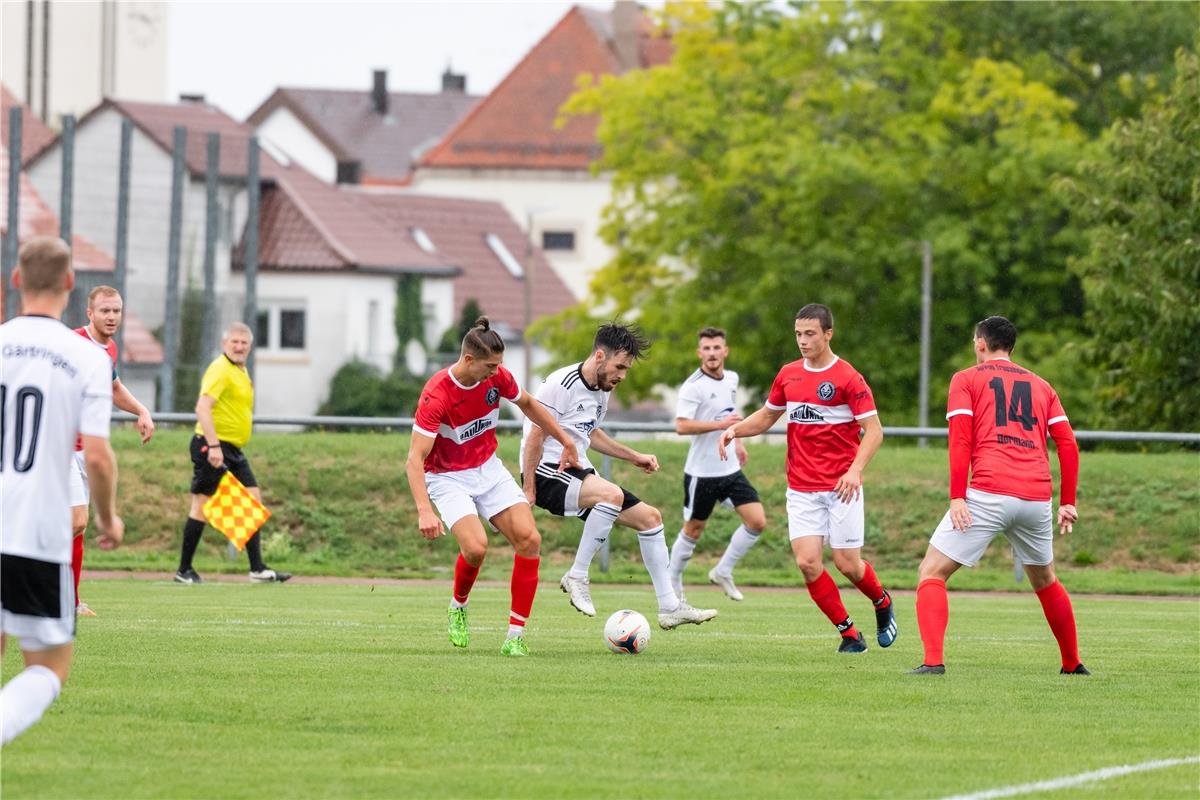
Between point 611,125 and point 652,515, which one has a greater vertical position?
point 611,125

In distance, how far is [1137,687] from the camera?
10.4 metres

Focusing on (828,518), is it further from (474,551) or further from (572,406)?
(474,551)

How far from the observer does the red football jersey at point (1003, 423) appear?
10547mm

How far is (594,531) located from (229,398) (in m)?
5.56

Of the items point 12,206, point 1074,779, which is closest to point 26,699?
point 1074,779

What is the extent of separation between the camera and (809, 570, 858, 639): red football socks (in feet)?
39.3

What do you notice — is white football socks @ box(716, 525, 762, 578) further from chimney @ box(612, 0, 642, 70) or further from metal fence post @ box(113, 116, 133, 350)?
chimney @ box(612, 0, 642, 70)

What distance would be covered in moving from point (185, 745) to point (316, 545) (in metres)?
13.7

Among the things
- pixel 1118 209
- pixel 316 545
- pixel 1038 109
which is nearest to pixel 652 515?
pixel 316 545

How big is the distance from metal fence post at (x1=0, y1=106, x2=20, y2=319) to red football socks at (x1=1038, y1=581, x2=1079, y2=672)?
23.2 meters

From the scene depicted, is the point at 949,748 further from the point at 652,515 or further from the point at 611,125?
the point at 611,125

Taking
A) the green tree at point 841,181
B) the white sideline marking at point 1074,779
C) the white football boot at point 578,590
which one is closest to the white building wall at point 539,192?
the green tree at point 841,181

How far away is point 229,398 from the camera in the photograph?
1745 cm

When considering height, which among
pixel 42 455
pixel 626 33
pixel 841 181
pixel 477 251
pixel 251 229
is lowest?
pixel 42 455
